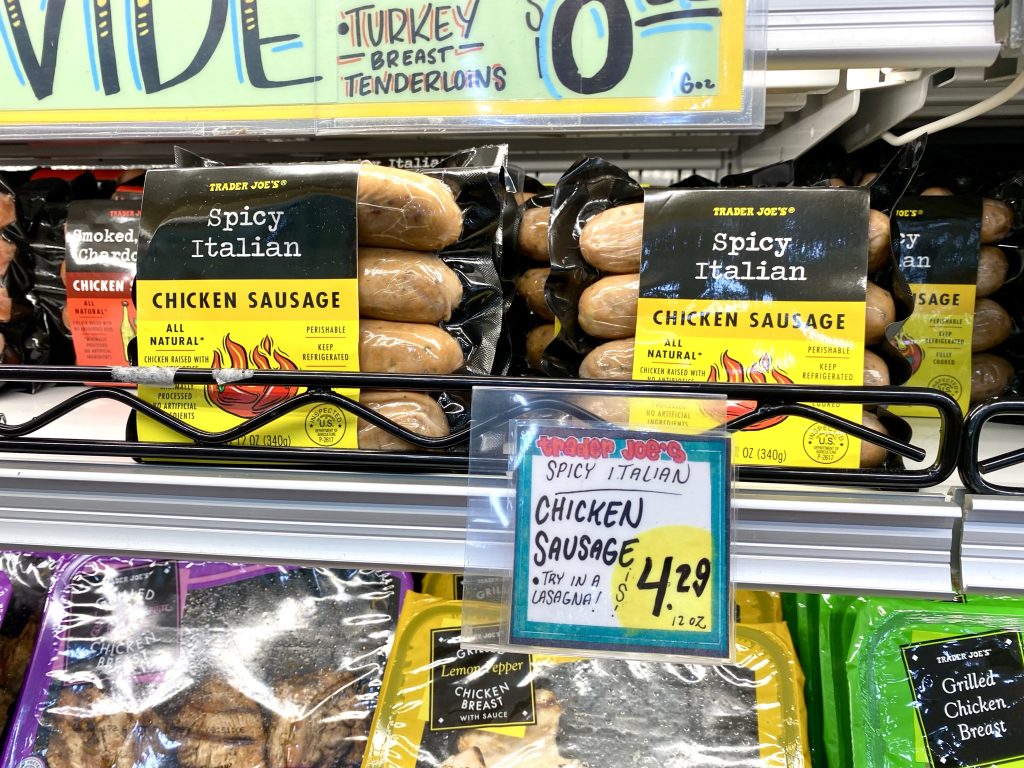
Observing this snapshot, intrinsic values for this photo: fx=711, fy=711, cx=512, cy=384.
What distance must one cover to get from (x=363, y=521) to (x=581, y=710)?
0.50m

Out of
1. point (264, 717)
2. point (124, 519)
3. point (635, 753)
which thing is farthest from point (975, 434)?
point (264, 717)

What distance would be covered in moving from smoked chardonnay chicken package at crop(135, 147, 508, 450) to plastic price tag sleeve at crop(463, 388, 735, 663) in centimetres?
17

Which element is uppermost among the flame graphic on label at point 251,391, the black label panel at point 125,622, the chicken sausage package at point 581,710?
the flame graphic on label at point 251,391

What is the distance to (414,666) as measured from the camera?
963 millimetres

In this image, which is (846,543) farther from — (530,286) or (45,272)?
(45,272)

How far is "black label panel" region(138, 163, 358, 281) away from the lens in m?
0.68

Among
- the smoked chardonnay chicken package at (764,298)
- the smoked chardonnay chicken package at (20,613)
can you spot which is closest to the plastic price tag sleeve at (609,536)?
the smoked chardonnay chicken package at (764,298)

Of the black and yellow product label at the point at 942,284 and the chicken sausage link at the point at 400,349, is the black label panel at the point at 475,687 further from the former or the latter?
the black and yellow product label at the point at 942,284

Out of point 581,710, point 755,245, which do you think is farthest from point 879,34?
point 581,710

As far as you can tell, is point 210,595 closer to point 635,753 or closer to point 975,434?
point 635,753

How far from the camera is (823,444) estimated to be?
0.62 m

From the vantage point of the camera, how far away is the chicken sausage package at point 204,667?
0.94m

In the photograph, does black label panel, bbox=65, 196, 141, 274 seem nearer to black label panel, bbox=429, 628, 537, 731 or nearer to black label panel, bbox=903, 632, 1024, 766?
black label panel, bbox=429, 628, 537, 731

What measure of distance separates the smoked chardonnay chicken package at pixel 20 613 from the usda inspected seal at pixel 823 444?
105 centimetres
